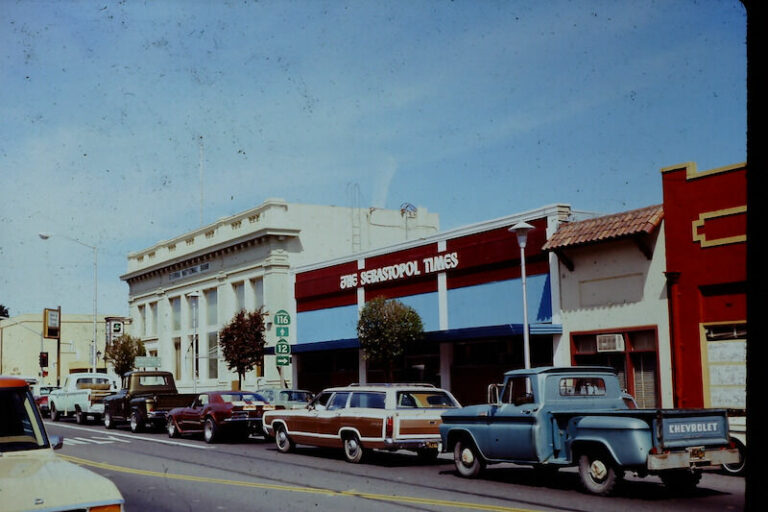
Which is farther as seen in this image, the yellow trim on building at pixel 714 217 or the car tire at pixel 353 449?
the yellow trim on building at pixel 714 217

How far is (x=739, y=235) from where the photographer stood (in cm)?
2002

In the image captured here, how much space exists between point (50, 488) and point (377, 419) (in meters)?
12.1

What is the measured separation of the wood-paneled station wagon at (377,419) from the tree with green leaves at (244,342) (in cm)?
1909

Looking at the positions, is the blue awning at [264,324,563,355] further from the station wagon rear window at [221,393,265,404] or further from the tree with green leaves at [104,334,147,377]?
the tree with green leaves at [104,334,147,377]

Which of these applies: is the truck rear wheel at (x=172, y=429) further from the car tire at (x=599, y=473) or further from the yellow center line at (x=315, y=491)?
the car tire at (x=599, y=473)

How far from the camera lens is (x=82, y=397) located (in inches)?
1369

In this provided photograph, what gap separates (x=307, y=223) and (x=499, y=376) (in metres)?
18.2

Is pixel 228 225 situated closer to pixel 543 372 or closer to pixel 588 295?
pixel 588 295

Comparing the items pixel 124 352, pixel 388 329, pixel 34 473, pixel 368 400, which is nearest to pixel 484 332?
pixel 388 329

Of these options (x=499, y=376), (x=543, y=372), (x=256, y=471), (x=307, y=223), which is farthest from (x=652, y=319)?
(x=307, y=223)

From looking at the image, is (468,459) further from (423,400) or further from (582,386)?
(423,400)

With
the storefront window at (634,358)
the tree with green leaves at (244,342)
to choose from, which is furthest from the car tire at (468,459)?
the tree with green leaves at (244,342)

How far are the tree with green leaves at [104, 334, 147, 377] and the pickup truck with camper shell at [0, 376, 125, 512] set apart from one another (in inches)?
1884

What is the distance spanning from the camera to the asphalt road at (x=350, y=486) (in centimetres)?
1195
